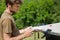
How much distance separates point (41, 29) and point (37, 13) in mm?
5907

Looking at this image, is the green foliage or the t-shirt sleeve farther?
the green foliage

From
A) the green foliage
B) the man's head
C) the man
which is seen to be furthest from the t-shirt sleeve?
the green foliage

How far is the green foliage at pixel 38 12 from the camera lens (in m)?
10.5

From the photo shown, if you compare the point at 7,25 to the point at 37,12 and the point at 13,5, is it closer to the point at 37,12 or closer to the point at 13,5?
the point at 13,5

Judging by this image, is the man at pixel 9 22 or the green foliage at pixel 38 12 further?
the green foliage at pixel 38 12

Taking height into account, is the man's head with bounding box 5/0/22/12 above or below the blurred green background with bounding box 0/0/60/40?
above

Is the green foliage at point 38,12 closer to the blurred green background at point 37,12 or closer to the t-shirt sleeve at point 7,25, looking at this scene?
the blurred green background at point 37,12

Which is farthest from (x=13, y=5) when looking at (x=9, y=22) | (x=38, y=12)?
(x=38, y=12)

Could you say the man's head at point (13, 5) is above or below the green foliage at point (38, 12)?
above

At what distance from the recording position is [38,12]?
34.8 feet

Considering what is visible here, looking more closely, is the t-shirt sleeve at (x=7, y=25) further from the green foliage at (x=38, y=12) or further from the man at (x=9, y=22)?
the green foliage at (x=38, y=12)

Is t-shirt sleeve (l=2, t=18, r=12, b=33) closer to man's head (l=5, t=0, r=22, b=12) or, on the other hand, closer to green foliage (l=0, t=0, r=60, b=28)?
man's head (l=5, t=0, r=22, b=12)

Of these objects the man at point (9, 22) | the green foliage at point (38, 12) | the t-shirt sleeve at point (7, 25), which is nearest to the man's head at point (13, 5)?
the man at point (9, 22)

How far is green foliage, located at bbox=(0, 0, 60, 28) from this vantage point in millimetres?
10477
